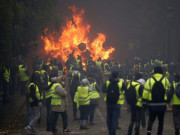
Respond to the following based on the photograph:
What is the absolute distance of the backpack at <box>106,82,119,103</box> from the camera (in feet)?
35.7

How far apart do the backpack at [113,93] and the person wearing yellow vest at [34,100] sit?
2.51 m

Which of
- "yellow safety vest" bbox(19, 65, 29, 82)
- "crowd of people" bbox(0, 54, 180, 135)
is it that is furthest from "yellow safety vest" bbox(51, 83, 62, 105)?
"yellow safety vest" bbox(19, 65, 29, 82)

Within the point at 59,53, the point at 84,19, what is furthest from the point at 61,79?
the point at 84,19

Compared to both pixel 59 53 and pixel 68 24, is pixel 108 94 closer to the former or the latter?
pixel 59 53

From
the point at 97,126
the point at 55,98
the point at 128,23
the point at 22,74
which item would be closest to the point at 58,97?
the point at 55,98

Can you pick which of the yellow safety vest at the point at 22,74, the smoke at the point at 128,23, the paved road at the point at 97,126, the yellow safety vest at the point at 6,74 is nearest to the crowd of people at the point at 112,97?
the paved road at the point at 97,126

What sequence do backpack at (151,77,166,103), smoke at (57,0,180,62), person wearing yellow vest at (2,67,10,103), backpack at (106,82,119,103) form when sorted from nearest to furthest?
backpack at (151,77,166,103) < backpack at (106,82,119,103) < person wearing yellow vest at (2,67,10,103) < smoke at (57,0,180,62)

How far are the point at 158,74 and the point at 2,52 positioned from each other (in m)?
7.13

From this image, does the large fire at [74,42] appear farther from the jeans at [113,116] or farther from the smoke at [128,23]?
the jeans at [113,116]

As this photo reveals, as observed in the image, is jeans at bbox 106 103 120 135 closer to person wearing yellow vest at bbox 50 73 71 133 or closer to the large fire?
person wearing yellow vest at bbox 50 73 71 133

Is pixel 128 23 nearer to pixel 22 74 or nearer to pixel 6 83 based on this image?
pixel 22 74

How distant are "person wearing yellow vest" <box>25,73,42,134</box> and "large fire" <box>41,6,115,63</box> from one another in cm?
2428

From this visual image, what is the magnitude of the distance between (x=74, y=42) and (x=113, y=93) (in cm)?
2986

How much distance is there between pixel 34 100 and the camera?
12.3m
